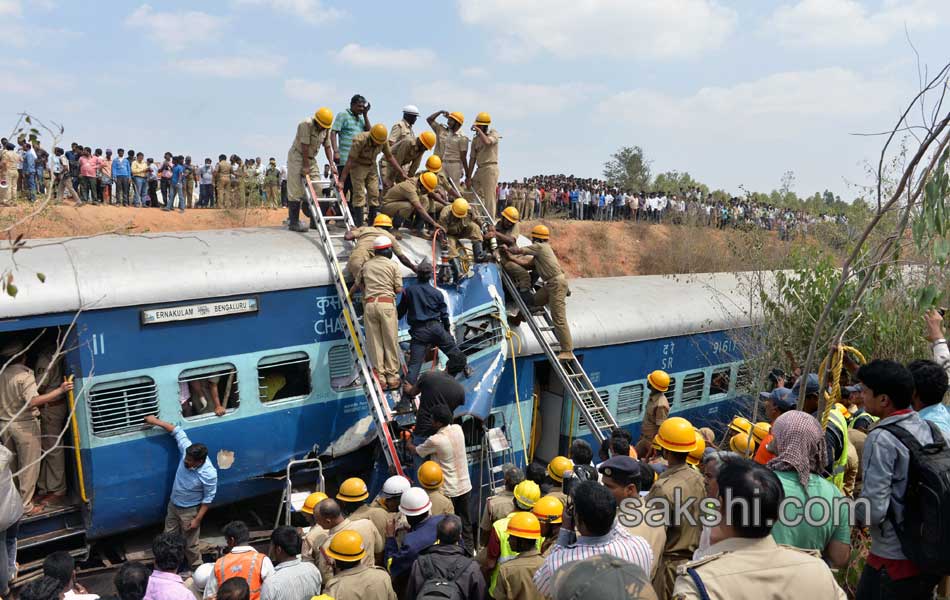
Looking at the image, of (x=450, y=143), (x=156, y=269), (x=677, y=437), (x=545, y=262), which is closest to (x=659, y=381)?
(x=545, y=262)

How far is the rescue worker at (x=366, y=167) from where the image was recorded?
31.2ft

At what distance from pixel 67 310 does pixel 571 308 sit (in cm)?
699

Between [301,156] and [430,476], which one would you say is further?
[301,156]

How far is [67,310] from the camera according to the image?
23.2 ft

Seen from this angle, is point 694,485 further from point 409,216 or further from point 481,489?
point 409,216

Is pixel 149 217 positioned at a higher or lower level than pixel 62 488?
higher

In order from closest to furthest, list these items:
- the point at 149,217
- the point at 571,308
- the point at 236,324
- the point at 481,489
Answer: the point at 236,324 → the point at 481,489 → the point at 571,308 → the point at 149,217

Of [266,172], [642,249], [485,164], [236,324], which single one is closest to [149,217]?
[266,172]

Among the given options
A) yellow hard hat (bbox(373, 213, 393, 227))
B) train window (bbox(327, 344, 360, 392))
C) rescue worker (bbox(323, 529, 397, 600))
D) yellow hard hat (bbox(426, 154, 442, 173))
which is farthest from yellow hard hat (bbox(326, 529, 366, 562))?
yellow hard hat (bbox(426, 154, 442, 173))

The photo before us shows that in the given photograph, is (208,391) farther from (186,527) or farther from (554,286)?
(554,286)

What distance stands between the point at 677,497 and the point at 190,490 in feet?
16.4

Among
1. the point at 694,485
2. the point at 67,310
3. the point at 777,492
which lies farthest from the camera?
the point at 67,310

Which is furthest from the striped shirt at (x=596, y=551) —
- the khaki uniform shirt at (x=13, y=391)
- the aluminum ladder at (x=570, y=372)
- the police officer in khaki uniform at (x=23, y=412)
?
the khaki uniform shirt at (x=13, y=391)

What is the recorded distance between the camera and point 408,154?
10.5 m
